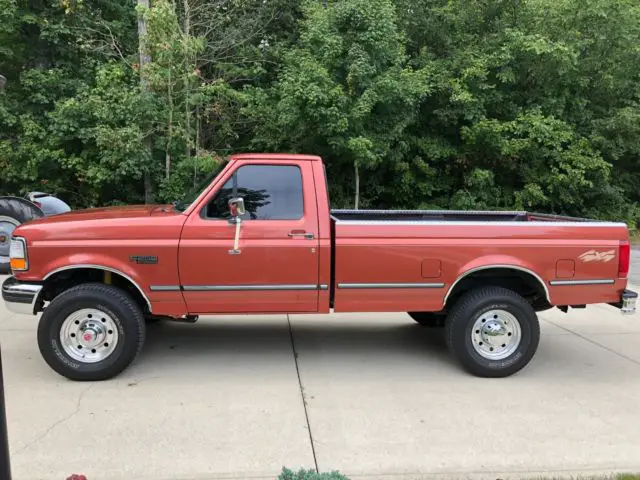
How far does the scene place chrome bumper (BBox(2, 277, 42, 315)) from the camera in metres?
4.64

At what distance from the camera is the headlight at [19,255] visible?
465 cm

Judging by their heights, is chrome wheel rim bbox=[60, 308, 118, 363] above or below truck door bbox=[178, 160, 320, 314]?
below

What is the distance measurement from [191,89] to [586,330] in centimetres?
900

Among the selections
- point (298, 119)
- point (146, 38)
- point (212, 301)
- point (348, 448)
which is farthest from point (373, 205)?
point (348, 448)

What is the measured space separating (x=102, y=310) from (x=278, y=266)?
1.53 metres

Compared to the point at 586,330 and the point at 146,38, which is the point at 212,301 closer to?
the point at 586,330

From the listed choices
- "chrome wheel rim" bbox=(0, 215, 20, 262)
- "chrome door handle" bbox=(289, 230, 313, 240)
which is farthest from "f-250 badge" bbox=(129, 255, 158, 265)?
"chrome wheel rim" bbox=(0, 215, 20, 262)

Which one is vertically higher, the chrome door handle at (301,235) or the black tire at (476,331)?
the chrome door handle at (301,235)

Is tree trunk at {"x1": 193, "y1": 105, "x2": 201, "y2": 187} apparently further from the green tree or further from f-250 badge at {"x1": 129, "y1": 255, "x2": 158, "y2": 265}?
f-250 badge at {"x1": 129, "y1": 255, "x2": 158, "y2": 265}

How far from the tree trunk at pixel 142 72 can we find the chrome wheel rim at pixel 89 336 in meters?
8.33

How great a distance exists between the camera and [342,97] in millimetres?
11742

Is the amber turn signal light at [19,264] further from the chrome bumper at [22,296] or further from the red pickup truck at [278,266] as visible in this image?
the chrome bumper at [22,296]

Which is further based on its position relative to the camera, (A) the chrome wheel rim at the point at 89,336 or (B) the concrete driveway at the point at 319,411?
(A) the chrome wheel rim at the point at 89,336

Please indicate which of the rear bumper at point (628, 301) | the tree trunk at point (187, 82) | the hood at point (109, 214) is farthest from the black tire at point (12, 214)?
the rear bumper at point (628, 301)
